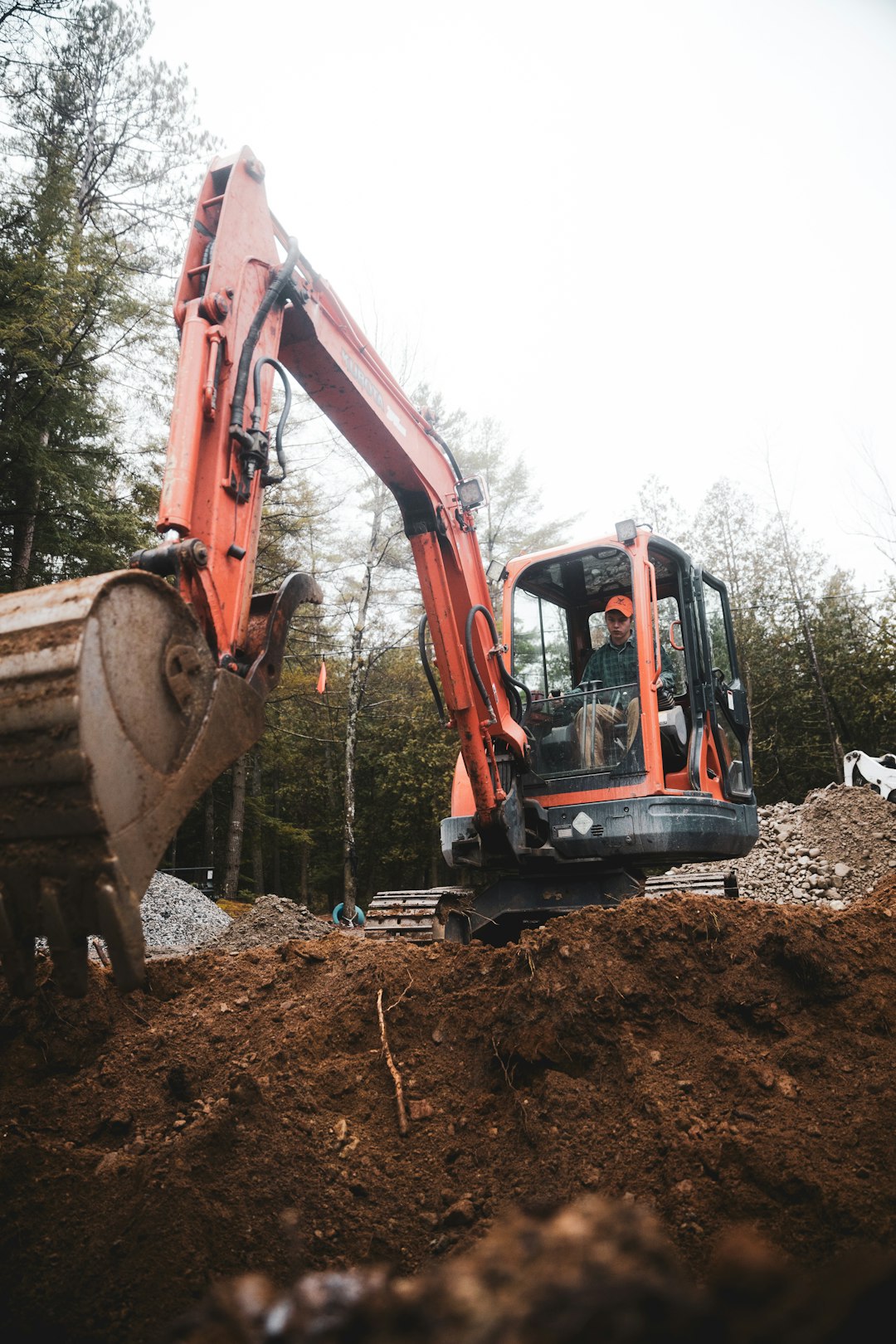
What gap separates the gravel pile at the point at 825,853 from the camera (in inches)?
429

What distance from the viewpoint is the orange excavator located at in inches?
76.5

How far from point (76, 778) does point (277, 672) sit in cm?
108

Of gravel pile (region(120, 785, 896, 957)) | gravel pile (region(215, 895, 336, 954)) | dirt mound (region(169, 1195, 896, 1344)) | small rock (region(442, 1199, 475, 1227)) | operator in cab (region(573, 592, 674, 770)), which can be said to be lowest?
small rock (region(442, 1199, 475, 1227))

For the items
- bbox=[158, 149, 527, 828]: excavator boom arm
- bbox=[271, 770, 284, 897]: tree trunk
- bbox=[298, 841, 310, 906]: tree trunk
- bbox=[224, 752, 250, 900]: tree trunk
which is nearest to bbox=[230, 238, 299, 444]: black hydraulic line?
bbox=[158, 149, 527, 828]: excavator boom arm

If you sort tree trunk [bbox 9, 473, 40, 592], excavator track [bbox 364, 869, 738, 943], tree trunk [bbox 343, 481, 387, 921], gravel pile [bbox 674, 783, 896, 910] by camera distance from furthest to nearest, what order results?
tree trunk [bbox 343, 481, 387, 921] → tree trunk [bbox 9, 473, 40, 592] → gravel pile [bbox 674, 783, 896, 910] → excavator track [bbox 364, 869, 738, 943]

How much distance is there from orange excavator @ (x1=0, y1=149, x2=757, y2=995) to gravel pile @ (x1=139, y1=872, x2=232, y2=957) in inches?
213

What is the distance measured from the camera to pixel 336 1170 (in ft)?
8.81

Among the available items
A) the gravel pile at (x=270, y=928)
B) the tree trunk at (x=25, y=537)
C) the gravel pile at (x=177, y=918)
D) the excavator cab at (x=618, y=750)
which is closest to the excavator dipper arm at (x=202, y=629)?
the excavator cab at (x=618, y=750)

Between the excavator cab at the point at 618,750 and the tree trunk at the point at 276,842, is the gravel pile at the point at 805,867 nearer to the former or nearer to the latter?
the excavator cab at the point at 618,750

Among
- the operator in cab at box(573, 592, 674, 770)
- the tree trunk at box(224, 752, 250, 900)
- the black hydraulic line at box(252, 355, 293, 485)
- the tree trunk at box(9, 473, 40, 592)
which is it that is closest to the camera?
the black hydraulic line at box(252, 355, 293, 485)

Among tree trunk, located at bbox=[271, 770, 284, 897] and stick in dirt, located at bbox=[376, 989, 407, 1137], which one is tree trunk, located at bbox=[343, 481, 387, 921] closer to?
stick in dirt, located at bbox=[376, 989, 407, 1137]

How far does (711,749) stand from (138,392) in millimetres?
12023

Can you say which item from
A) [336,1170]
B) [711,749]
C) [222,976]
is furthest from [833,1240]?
[711,749]

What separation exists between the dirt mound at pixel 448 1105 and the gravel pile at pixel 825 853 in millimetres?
7705
